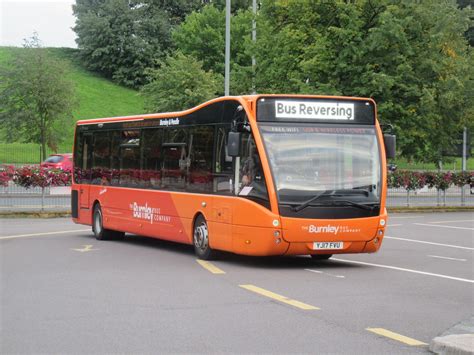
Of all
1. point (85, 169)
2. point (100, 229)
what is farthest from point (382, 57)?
point (100, 229)

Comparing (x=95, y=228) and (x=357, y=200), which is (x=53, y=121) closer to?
(x=95, y=228)

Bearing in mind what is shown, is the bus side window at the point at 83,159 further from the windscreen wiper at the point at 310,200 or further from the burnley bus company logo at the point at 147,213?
the windscreen wiper at the point at 310,200

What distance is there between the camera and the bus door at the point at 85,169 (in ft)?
77.1

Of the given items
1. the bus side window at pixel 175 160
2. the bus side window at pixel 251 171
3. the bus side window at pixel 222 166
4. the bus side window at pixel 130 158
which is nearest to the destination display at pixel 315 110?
the bus side window at pixel 251 171

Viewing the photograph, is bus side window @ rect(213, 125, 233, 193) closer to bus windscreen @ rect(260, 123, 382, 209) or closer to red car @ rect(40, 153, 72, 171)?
bus windscreen @ rect(260, 123, 382, 209)

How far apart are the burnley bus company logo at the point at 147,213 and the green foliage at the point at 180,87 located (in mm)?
35648

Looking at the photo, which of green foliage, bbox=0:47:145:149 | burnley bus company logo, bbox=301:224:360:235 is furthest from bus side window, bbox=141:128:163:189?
green foliage, bbox=0:47:145:149

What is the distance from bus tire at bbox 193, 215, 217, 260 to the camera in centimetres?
1673

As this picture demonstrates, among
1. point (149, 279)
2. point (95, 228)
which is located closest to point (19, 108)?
point (95, 228)

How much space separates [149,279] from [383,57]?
23.4 metres

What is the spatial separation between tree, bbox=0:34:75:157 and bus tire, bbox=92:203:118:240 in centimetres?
3635

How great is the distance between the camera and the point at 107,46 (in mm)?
91375

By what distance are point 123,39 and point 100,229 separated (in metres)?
69.1

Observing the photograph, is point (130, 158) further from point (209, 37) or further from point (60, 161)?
point (209, 37)
